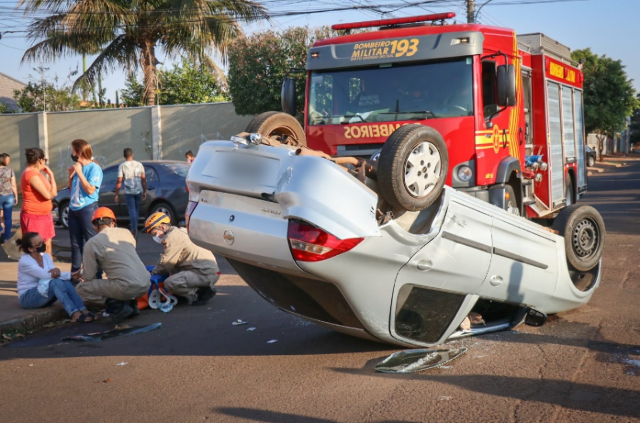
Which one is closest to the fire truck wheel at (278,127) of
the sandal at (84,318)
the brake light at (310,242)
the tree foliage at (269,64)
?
the brake light at (310,242)

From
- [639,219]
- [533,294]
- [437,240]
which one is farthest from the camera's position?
[639,219]

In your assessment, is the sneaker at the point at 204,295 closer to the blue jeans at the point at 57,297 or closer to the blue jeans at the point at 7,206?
the blue jeans at the point at 57,297

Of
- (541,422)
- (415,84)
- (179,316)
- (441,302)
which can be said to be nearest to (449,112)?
(415,84)

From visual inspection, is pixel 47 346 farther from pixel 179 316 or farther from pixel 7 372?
pixel 179 316

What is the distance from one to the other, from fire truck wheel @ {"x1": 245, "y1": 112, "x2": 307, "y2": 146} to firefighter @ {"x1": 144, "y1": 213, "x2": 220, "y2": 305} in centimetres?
245

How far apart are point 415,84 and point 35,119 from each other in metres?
24.1

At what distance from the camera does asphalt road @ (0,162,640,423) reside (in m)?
4.20

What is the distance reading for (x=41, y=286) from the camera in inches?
288

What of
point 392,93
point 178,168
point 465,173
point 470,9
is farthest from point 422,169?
point 470,9

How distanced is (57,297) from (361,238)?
4.16 m

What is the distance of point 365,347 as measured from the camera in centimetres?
561

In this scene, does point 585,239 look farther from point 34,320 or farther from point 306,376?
point 34,320

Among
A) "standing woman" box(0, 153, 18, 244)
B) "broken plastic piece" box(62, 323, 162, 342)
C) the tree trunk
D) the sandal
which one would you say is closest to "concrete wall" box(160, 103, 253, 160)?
the tree trunk

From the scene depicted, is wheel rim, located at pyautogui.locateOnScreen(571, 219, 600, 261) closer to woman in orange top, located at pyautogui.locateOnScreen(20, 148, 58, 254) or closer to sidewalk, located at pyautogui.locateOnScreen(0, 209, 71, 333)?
sidewalk, located at pyautogui.locateOnScreen(0, 209, 71, 333)
